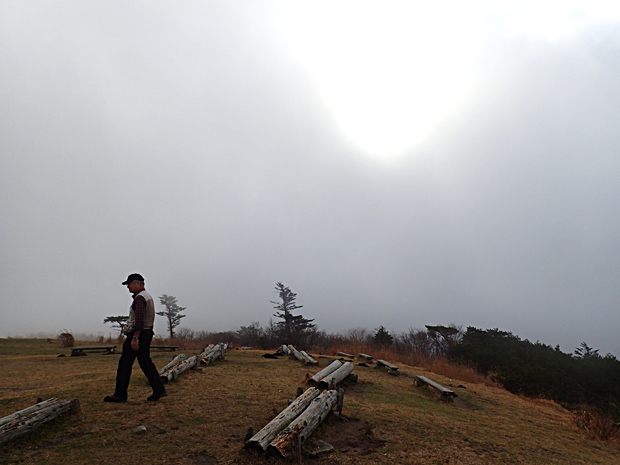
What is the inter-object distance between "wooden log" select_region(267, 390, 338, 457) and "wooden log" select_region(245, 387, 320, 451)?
98mm

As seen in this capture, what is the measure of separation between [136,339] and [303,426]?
3344mm

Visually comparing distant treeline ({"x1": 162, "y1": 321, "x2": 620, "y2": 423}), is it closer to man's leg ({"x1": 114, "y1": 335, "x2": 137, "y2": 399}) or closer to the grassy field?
the grassy field

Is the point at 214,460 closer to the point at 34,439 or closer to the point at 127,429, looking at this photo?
the point at 127,429

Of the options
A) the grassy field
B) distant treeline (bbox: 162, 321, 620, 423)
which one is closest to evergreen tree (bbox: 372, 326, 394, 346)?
distant treeline (bbox: 162, 321, 620, 423)

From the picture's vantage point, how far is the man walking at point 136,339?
6.48 m

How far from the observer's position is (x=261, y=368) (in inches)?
505

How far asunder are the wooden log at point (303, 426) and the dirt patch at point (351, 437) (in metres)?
0.24

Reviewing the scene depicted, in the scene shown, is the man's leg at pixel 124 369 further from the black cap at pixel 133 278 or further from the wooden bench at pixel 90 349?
the wooden bench at pixel 90 349

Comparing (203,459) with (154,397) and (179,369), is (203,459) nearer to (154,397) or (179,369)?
(154,397)

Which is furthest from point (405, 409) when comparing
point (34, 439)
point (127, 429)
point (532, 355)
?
point (532, 355)

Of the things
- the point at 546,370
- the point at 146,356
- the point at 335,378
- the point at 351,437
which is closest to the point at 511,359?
the point at 546,370

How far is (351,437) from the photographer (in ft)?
19.1

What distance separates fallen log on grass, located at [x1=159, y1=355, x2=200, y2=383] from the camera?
28.0 ft

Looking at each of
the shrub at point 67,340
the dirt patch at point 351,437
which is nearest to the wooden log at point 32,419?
the dirt patch at point 351,437
